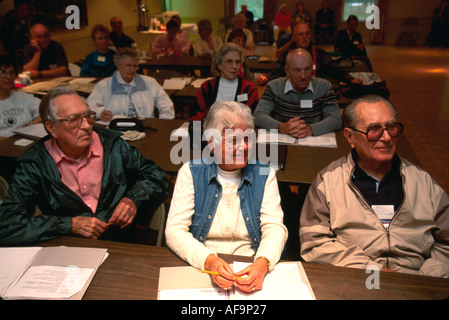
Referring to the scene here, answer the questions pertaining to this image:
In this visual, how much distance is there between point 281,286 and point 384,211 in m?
0.69

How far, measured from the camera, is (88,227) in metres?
1.67

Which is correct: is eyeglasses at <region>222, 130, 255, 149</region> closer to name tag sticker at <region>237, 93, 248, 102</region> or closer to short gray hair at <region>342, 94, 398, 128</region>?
short gray hair at <region>342, 94, 398, 128</region>

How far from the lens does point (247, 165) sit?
1.67 meters

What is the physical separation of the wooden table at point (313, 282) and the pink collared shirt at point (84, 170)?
2.04ft

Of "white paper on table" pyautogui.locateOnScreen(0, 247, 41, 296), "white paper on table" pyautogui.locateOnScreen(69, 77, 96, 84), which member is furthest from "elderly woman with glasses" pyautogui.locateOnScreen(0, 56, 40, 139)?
"white paper on table" pyautogui.locateOnScreen(0, 247, 41, 296)

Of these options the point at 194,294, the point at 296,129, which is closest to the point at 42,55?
the point at 296,129

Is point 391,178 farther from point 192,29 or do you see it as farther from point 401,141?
point 192,29

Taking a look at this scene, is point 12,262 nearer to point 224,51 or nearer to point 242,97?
point 242,97

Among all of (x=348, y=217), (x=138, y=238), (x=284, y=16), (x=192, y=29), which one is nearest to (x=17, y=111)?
(x=138, y=238)

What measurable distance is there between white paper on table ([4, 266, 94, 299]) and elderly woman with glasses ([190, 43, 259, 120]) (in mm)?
2199

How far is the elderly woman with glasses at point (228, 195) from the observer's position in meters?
1.58

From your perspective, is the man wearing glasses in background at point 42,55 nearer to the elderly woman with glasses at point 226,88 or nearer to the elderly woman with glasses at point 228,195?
the elderly woman with glasses at point 226,88

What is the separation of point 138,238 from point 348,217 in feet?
3.96

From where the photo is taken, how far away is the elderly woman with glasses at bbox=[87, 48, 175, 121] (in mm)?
3395
